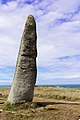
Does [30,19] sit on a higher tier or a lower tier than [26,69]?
higher

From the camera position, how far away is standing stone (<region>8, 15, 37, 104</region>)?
61.8ft

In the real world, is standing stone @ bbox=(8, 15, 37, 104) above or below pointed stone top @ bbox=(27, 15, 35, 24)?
below

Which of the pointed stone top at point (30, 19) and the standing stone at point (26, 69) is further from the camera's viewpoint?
the pointed stone top at point (30, 19)

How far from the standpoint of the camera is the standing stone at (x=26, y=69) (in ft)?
61.8

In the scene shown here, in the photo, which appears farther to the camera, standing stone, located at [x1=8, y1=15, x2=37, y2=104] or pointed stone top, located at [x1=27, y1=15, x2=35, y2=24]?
pointed stone top, located at [x1=27, y1=15, x2=35, y2=24]

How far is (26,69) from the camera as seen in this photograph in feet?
62.3

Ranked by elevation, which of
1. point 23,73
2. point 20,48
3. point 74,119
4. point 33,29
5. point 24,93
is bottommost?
point 74,119

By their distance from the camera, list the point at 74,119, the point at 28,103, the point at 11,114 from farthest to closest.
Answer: the point at 28,103, the point at 11,114, the point at 74,119

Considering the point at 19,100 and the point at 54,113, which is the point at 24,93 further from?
the point at 54,113

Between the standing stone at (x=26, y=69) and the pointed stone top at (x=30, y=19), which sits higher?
the pointed stone top at (x=30, y=19)

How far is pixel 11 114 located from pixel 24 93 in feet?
9.06

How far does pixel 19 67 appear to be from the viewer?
19.1 meters

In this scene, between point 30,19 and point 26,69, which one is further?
point 30,19

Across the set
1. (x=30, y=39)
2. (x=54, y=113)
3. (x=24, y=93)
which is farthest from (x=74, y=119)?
(x=30, y=39)
